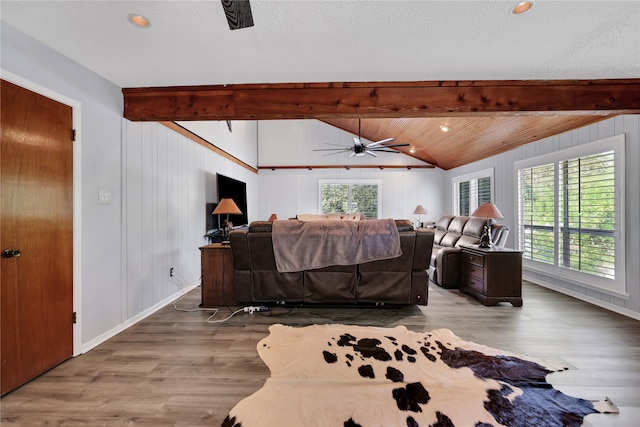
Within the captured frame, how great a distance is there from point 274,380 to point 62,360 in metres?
1.76

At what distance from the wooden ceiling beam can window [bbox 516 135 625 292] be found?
0.99 meters

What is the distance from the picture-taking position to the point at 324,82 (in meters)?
2.51

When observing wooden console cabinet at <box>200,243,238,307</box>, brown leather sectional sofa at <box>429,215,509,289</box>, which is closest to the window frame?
brown leather sectional sofa at <box>429,215,509,289</box>

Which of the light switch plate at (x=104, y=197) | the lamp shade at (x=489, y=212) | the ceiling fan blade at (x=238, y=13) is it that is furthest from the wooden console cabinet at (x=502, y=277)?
the light switch plate at (x=104, y=197)

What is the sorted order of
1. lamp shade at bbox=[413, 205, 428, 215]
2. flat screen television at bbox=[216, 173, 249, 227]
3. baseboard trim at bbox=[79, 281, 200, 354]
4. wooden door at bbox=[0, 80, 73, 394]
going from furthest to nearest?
lamp shade at bbox=[413, 205, 428, 215]
flat screen television at bbox=[216, 173, 249, 227]
baseboard trim at bbox=[79, 281, 200, 354]
wooden door at bbox=[0, 80, 73, 394]

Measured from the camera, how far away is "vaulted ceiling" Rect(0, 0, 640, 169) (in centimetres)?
161

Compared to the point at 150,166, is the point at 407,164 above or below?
above

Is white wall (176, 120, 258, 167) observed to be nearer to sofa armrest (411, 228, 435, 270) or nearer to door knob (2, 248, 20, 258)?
door knob (2, 248, 20, 258)

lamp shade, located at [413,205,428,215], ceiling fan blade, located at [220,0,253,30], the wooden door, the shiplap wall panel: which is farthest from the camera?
lamp shade, located at [413,205,428,215]

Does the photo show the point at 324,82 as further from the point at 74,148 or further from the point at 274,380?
the point at 274,380

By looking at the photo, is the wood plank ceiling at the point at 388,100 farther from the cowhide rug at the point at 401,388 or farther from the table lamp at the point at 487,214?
the cowhide rug at the point at 401,388

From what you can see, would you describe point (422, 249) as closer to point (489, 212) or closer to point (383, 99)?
point (489, 212)

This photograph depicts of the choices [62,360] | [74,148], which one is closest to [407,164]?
[74,148]

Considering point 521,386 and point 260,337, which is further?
point 260,337
